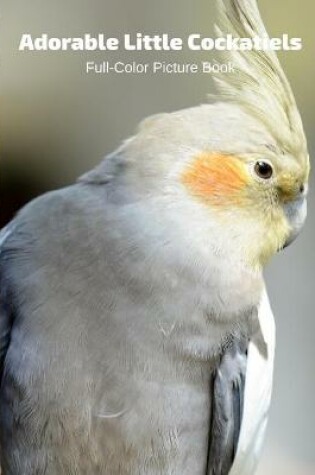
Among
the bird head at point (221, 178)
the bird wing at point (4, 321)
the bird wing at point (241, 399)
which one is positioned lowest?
the bird wing at point (241, 399)

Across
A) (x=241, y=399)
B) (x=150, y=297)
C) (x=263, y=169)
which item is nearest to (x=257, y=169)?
(x=263, y=169)

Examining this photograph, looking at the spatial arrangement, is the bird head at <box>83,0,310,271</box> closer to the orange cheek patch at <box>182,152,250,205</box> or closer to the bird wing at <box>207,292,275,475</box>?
the orange cheek patch at <box>182,152,250,205</box>

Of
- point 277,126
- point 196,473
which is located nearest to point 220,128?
point 277,126

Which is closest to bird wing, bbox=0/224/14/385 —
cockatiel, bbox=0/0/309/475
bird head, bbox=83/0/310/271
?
cockatiel, bbox=0/0/309/475

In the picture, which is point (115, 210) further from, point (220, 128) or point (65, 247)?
point (220, 128)

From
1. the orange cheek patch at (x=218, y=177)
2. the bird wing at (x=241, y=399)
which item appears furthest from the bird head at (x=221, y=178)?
the bird wing at (x=241, y=399)

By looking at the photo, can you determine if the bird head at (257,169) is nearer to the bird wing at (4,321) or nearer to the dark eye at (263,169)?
the dark eye at (263,169)

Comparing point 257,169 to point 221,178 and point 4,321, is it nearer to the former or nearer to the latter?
point 221,178
